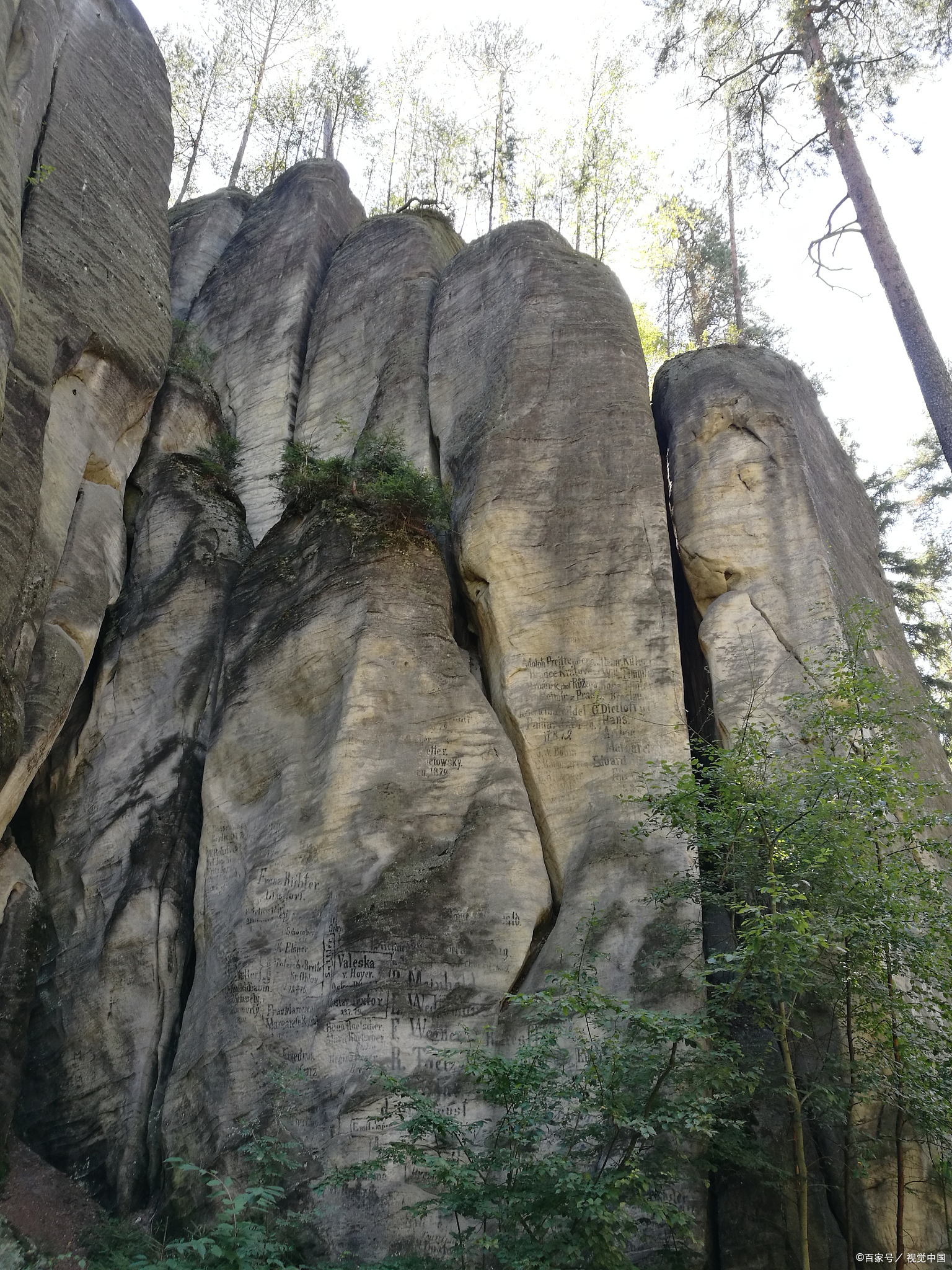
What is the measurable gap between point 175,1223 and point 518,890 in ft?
12.8

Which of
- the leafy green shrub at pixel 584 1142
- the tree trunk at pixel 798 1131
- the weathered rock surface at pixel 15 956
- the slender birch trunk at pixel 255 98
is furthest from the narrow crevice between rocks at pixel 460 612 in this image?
the slender birch trunk at pixel 255 98

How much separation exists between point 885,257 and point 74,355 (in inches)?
391

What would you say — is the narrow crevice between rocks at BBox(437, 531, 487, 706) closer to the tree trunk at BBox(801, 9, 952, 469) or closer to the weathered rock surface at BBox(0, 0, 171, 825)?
the weathered rock surface at BBox(0, 0, 171, 825)

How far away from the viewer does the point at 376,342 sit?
16.4 m

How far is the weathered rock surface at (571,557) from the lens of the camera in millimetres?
10203

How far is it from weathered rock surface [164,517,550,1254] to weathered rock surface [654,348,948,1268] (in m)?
2.85

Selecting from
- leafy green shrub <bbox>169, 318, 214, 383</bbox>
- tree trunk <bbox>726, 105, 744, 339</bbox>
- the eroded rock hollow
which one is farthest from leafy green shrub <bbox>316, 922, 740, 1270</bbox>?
tree trunk <bbox>726, 105, 744, 339</bbox>

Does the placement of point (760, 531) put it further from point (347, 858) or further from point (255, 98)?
point (255, 98)

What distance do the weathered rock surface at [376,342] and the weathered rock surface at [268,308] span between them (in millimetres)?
343

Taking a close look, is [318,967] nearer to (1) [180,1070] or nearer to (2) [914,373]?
(1) [180,1070]

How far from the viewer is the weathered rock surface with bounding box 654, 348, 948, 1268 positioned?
442 inches

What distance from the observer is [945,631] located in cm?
2412

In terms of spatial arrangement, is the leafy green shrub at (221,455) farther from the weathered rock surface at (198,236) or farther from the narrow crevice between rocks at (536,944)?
the narrow crevice between rocks at (536,944)

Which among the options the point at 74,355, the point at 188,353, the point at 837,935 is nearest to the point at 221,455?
the point at 188,353
